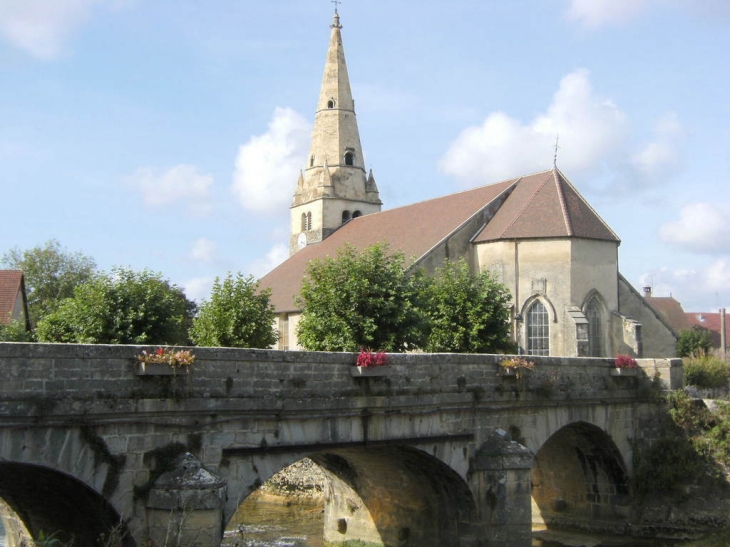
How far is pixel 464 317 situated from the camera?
26641 mm

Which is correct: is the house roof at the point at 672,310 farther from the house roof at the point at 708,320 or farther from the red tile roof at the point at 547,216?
the red tile roof at the point at 547,216

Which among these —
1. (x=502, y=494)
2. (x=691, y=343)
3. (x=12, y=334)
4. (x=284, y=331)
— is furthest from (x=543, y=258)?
(x=691, y=343)

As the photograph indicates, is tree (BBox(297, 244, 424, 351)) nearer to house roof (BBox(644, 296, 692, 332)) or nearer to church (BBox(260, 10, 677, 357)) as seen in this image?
church (BBox(260, 10, 677, 357))

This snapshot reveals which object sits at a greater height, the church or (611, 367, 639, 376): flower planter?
the church

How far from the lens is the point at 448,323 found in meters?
26.5

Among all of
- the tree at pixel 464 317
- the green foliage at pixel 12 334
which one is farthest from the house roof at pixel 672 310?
the green foliage at pixel 12 334

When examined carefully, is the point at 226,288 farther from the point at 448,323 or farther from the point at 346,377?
the point at 346,377

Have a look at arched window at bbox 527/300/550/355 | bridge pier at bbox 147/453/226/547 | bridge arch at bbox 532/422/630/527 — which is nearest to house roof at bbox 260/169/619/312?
arched window at bbox 527/300/550/355

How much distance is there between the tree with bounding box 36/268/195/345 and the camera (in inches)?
895

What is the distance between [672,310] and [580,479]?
5722 cm

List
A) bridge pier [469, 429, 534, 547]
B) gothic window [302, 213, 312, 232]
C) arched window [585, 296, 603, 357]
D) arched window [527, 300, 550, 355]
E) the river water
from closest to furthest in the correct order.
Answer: bridge pier [469, 429, 534, 547] < the river water < arched window [527, 300, 550, 355] < arched window [585, 296, 603, 357] < gothic window [302, 213, 312, 232]

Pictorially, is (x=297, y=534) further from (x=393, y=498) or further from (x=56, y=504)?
(x=56, y=504)

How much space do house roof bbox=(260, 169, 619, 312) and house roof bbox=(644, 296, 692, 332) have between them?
39.1 m

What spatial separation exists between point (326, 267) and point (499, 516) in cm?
1095
